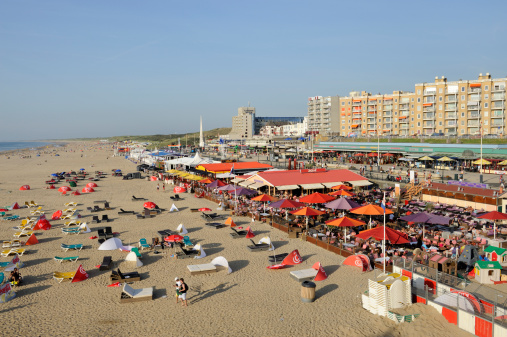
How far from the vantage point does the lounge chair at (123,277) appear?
47.7 feet

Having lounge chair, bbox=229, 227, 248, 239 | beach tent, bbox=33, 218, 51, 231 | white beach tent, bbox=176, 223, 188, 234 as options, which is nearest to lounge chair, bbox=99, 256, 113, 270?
white beach tent, bbox=176, 223, 188, 234

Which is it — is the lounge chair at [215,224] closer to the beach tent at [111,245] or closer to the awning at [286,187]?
the beach tent at [111,245]

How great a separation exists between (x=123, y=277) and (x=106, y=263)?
6.09 ft

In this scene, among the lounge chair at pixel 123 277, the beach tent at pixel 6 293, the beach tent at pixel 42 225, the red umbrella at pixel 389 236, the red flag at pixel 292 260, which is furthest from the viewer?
the beach tent at pixel 42 225

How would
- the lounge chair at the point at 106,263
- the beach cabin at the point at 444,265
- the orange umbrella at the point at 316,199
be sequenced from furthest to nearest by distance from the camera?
the orange umbrella at the point at 316,199 < the lounge chair at the point at 106,263 < the beach cabin at the point at 444,265

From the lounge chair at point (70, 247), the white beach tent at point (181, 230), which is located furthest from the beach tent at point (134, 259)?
the white beach tent at point (181, 230)

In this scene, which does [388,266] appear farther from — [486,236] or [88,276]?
[88,276]

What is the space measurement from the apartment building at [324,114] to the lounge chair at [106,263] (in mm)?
95826

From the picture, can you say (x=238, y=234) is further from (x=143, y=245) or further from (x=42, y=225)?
(x=42, y=225)

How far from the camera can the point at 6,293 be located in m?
13.1

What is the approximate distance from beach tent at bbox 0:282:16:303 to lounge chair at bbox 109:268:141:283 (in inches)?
125

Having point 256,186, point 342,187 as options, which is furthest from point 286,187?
point 342,187

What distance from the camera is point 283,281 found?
14.4 m

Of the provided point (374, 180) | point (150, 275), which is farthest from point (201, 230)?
point (374, 180)
